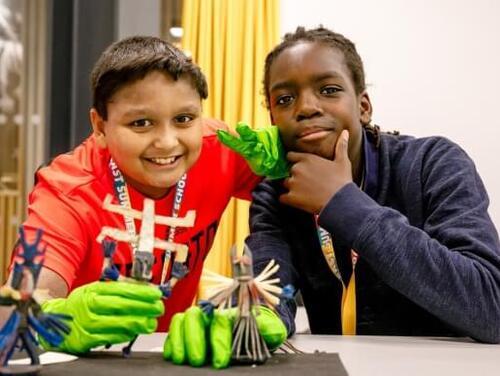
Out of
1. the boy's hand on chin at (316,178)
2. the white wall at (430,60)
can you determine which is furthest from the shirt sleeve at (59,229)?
the white wall at (430,60)

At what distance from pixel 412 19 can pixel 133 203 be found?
5.45 ft

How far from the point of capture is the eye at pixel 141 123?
1093mm

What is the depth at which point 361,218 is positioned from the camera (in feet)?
3.22

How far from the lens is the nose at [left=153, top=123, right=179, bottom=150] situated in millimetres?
1076

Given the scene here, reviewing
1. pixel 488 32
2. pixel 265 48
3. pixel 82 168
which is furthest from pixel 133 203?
pixel 488 32

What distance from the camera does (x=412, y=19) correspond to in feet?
8.27

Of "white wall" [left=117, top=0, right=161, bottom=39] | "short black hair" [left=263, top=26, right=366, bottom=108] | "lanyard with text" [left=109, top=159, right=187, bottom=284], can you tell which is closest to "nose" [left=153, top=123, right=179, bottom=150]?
"lanyard with text" [left=109, top=159, right=187, bottom=284]

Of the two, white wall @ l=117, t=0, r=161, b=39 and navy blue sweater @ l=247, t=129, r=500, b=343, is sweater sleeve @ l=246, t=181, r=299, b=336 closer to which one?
navy blue sweater @ l=247, t=129, r=500, b=343

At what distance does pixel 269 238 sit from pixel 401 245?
11.4 inches

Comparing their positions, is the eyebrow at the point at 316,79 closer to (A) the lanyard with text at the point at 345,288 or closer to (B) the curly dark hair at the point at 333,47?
(B) the curly dark hair at the point at 333,47

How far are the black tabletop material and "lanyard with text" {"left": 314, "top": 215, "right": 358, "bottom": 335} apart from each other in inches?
13.8

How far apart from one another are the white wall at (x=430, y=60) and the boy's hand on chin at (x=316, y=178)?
1.44m

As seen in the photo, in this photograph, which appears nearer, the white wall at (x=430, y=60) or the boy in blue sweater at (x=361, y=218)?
the boy in blue sweater at (x=361, y=218)

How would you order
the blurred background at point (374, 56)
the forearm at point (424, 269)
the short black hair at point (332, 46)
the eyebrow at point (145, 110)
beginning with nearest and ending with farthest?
1. the forearm at point (424, 269)
2. the eyebrow at point (145, 110)
3. the short black hair at point (332, 46)
4. the blurred background at point (374, 56)
